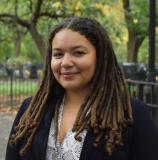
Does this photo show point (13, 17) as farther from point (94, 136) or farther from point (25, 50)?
point (25, 50)

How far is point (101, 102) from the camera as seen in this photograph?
2.32m

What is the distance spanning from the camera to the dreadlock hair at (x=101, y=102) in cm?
226

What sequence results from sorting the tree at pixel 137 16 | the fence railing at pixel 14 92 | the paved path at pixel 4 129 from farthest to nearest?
the tree at pixel 137 16 < the fence railing at pixel 14 92 < the paved path at pixel 4 129

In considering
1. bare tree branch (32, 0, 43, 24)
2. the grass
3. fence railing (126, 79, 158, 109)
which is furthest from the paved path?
bare tree branch (32, 0, 43, 24)

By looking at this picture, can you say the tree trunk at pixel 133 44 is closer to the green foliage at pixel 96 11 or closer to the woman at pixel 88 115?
the green foliage at pixel 96 11

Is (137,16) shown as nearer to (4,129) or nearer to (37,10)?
(37,10)

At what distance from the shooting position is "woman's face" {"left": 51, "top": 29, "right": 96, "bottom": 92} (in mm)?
2307

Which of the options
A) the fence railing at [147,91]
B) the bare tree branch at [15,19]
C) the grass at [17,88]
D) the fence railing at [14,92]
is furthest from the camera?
the grass at [17,88]

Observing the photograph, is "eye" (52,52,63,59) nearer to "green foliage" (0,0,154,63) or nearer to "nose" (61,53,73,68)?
"nose" (61,53,73,68)

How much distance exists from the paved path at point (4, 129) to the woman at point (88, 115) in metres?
5.81

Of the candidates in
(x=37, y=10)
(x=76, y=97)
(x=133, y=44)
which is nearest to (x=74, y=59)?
(x=76, y=97)

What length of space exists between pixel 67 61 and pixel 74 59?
31mm

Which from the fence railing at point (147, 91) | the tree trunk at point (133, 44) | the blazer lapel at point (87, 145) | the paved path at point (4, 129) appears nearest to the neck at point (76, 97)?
the blazer lapel at point (87, 145)

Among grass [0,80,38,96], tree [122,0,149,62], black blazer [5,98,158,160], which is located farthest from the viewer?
tree [122,0,149,62]
